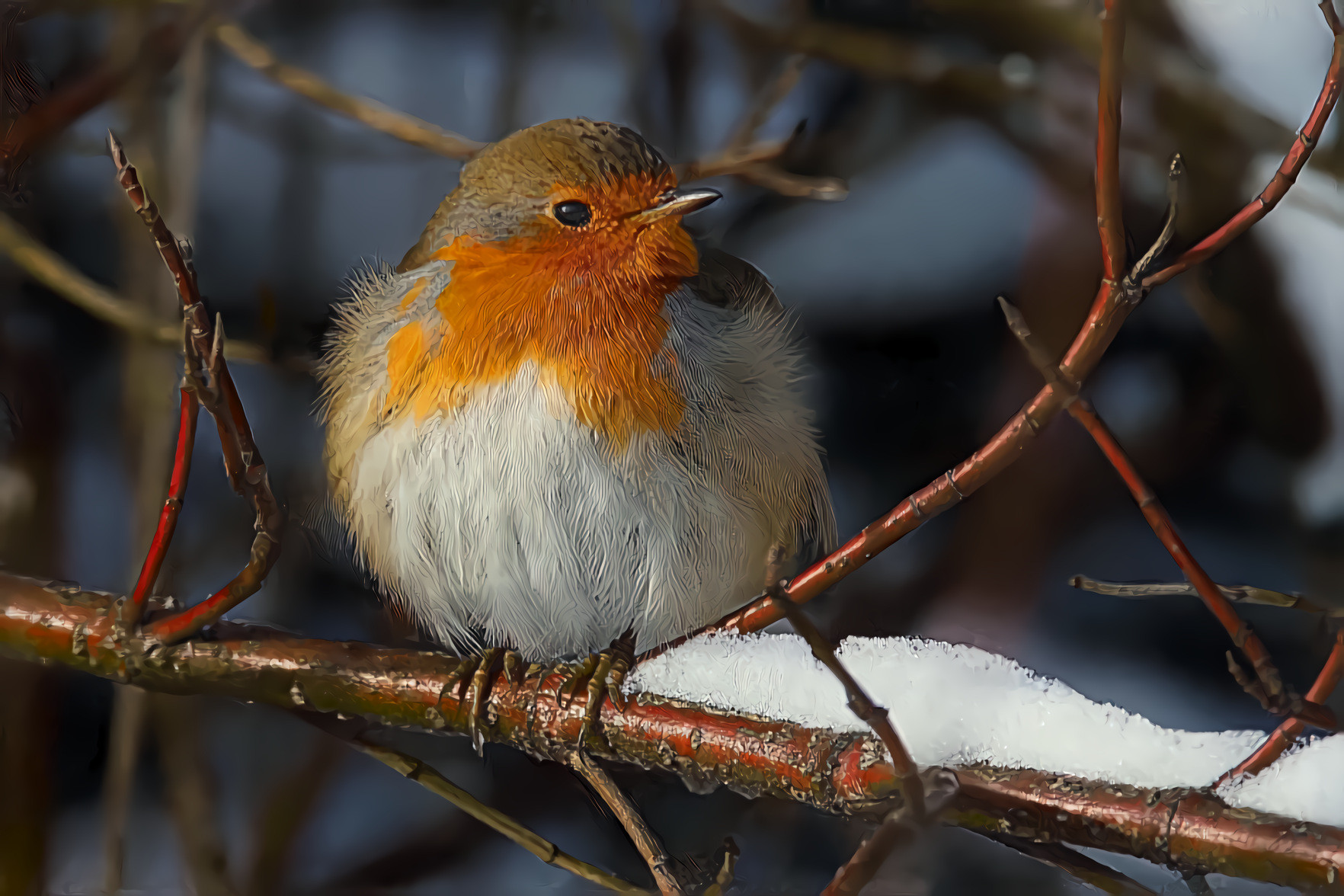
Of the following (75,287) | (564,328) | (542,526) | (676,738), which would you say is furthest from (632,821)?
(75,287)

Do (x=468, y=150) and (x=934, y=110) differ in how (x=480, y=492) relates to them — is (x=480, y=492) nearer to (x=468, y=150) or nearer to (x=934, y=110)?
(x=468, y=150)

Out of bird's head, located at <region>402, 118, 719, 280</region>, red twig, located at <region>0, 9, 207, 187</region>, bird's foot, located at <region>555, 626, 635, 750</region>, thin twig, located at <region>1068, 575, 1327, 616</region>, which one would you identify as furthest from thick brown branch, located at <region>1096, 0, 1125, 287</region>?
red twig, located at <region>0, 9, 207, 187</region>

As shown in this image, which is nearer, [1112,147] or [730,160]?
[1112,147]

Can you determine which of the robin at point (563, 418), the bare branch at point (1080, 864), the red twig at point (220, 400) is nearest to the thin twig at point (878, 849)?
the bare branch at point (1080, 864)

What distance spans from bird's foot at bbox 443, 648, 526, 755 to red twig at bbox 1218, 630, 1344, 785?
44 centimetres

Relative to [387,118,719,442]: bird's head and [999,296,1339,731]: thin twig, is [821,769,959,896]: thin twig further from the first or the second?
[387,118,719,442]: bird's head

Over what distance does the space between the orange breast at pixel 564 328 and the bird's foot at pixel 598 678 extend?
0.55 feet

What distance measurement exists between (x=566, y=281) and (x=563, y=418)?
11cm

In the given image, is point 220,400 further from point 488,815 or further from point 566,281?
point 488,815

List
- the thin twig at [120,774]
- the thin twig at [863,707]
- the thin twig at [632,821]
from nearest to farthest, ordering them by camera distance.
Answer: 1. the thin twig at [863,707]
2. the thin twig at [632,821]
3. the thin twig at [120,774]

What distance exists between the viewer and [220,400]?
1.41 ft

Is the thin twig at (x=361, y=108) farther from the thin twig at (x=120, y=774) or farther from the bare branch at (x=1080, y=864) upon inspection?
the bare branch at (x=1080, y=864)

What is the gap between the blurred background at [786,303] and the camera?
629mm

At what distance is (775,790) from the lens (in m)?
0.52
